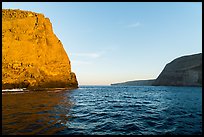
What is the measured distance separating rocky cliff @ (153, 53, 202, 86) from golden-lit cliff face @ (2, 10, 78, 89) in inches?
3131

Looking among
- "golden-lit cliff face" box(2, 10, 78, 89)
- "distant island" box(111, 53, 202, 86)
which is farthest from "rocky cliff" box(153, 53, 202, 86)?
"golden-lit cliff face" box(2, 10, 78, 89)

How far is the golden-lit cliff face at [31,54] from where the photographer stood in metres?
51.7

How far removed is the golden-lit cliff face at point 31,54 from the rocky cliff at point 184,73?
79.5 metres

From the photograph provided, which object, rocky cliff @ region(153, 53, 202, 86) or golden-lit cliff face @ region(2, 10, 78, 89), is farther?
rocky cliff @ region(153, 53, 202, 86)

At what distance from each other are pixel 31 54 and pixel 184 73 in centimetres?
9915

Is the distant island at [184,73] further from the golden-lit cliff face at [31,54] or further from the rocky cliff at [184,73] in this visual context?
the golden-lit cliff face at [31,54]

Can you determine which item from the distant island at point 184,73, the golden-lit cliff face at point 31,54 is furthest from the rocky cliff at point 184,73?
the golden-lit cliff face at point 31,54

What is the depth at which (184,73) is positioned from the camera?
113938 millimetres

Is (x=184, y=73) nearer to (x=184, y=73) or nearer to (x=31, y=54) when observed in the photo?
(x=184, y=73)

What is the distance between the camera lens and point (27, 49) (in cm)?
5803

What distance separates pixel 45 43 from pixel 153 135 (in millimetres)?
63449

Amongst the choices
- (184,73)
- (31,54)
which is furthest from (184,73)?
(31,54)

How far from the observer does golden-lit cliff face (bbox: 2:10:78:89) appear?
170ft

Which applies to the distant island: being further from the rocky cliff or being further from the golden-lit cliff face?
the golden-lit cliff face
